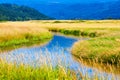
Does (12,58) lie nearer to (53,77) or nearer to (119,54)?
(53,77)

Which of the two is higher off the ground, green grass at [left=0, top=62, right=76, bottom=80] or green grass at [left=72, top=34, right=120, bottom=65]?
green grass at [left=0, top=62, right=76, bottom=80]

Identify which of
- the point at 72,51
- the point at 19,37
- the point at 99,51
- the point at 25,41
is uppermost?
the point at 99,51

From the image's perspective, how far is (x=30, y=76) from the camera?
15969 mm

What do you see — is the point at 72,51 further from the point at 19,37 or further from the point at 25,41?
the point at 19,37

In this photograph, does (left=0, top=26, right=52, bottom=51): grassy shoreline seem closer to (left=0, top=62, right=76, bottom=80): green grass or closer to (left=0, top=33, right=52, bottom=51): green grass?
(left=0, top=33, right=52, bottom=51): green grass

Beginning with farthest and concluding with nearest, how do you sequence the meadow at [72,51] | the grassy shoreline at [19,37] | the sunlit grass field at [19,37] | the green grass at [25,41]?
the sunlit grass field at [19,37] → the grassy shoreline at [19,37] → the green grass at [25,41] → the meadow at [72,51]

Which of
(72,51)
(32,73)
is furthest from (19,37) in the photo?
(32,73)

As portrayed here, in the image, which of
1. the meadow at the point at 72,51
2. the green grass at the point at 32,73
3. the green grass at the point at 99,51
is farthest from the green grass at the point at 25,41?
the green grass at the point at 32,73

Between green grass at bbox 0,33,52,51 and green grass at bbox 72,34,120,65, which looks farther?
green grass at bbox 0,33,52,51

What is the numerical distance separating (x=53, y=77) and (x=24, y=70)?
1.68 m

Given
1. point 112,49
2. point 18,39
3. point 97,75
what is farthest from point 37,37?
point 97,75

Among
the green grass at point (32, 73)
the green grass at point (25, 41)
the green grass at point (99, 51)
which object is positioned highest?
the green grass at point (32, 73)

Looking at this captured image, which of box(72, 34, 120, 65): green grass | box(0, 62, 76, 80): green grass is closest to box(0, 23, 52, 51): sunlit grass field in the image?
box(72, 34, 120, 65): green grass

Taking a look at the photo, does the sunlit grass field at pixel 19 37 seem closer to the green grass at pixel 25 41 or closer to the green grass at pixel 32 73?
the green grass at pixel 25 41
